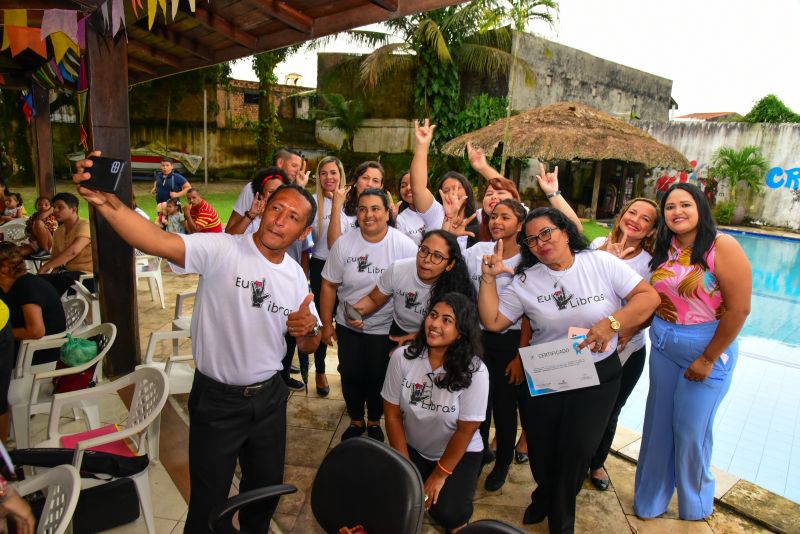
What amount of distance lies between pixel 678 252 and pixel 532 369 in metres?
0.97

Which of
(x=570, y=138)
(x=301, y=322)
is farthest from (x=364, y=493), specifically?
(x=570, y=138)

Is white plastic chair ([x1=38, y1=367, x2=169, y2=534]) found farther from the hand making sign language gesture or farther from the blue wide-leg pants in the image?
the blue wide-leg pants

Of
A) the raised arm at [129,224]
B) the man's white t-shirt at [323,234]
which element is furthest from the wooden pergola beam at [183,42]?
the raised arm at [129,224]

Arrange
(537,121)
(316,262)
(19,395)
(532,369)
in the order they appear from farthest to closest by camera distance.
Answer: (537,121) < (316,262) < (19,395) < (532,369)

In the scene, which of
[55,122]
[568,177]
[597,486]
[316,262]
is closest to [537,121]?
[568,177]

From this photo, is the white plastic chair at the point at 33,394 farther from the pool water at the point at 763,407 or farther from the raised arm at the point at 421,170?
the pool water at the point at 763,407

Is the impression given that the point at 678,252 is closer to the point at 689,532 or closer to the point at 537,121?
the point at 689,532

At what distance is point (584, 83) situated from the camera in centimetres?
1733

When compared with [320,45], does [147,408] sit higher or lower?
lower

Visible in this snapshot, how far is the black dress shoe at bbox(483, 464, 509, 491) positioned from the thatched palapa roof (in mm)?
9861

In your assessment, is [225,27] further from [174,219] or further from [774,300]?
[774,300]

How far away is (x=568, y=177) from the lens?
17312 millimetres

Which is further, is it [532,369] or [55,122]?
[55,122]

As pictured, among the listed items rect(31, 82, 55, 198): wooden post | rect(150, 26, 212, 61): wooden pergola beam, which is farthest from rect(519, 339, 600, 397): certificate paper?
rect(31, 82, 55, 198): wooden post
